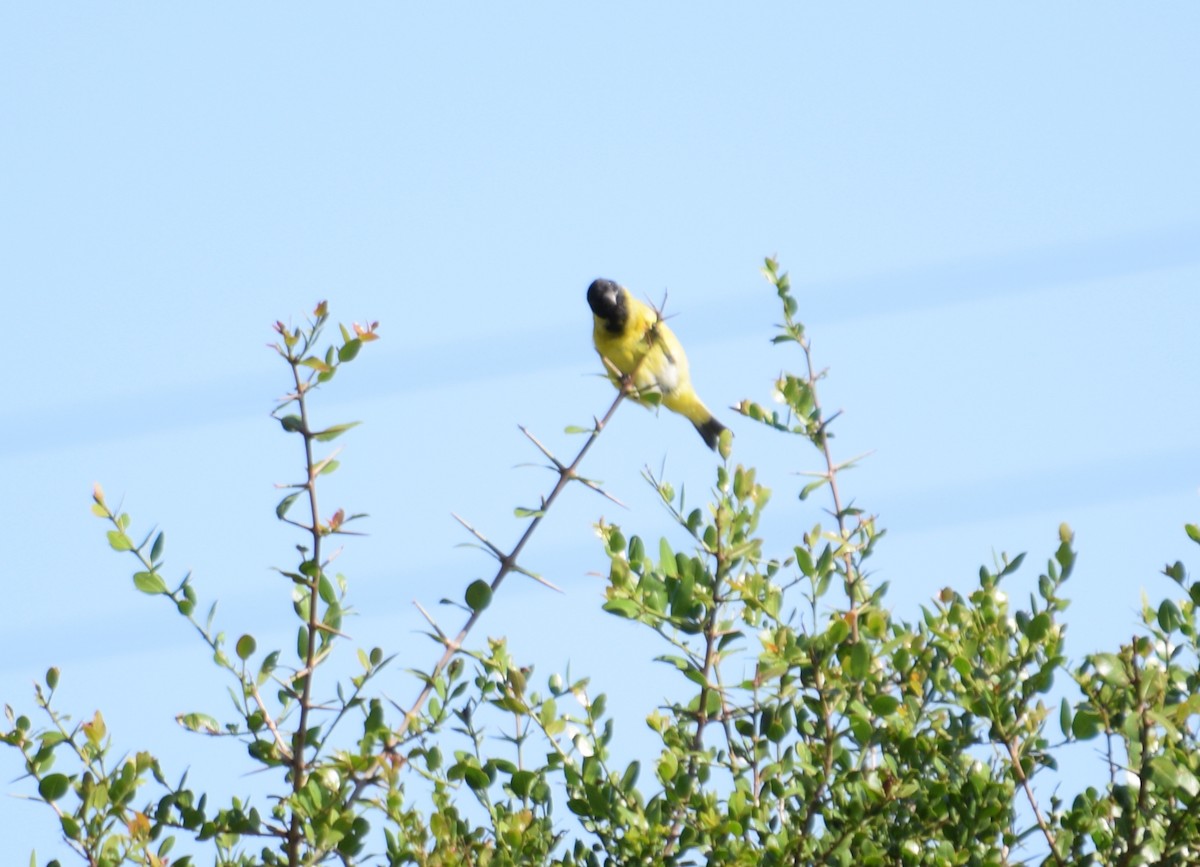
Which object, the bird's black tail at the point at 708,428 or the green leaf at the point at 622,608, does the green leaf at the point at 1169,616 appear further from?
the bird's black tail at the point at 708,428

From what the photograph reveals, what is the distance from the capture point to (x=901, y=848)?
272 cm

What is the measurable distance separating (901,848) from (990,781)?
0.20m

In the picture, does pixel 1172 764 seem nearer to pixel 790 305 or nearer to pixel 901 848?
pixel 901 848

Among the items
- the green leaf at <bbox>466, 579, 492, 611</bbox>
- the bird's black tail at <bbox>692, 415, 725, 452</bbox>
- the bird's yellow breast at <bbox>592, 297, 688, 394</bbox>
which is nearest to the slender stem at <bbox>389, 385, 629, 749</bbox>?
the green leaf at <bbox>466, 579, 492, 611</bbox>

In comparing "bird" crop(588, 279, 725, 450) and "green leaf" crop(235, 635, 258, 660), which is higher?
"bird" crop(588, 279, 725, 450)

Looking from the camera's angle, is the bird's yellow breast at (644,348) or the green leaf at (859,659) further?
the bird's yellow breast at (644,348)

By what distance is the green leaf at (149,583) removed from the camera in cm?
271

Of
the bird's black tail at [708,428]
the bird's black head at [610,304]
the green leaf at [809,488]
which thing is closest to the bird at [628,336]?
the bird's black head at [610,304]

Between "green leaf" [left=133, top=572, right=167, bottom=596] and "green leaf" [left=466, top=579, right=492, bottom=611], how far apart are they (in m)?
0.56

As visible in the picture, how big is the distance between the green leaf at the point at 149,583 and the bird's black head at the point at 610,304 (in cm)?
423

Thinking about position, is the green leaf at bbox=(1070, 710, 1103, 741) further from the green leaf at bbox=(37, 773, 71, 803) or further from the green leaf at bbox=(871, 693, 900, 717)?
the green leaf at bbox=(37, 773, 71, 803)

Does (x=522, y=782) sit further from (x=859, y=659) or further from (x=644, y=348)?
(x=644, y=348)

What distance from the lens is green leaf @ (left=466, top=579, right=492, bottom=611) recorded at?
2600 mm

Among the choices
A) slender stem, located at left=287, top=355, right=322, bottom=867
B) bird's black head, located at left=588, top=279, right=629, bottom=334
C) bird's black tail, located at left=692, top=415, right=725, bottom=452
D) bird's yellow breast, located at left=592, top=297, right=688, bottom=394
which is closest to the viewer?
slender stem, located at left=287, top=355, right=322, bottom=867
